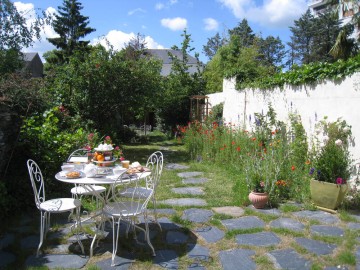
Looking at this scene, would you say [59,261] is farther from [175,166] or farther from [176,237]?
[175,166]

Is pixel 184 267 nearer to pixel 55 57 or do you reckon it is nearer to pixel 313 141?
pixel 313 141

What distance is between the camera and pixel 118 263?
2.76 metres

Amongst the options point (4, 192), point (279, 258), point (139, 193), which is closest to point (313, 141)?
point (279, 258)

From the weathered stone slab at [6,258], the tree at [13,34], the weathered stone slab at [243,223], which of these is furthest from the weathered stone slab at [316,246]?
the tree at [13,34]

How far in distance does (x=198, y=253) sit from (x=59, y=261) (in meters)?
1.29

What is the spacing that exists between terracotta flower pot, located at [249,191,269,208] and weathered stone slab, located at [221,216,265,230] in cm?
39

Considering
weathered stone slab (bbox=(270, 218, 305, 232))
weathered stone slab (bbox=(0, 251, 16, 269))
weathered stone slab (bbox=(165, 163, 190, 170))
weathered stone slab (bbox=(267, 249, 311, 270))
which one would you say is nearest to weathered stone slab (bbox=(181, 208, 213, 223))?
weathered stone slab (bbox=(270, 218, 305, 232))

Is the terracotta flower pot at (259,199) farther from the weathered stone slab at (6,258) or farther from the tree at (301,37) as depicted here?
the tree at (301,37)

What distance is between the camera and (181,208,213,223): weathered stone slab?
3.84 metres

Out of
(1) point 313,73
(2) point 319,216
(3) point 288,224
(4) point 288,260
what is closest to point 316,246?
(4) point 288,260

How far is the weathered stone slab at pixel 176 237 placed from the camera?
3.24m

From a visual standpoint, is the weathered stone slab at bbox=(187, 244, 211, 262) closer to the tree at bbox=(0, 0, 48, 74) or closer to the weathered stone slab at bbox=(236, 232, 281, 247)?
the weathered stone slab at bbox=(236, 232, 281, 247)

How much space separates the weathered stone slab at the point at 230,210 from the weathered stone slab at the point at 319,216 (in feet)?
2.32

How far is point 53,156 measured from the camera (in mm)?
4527
